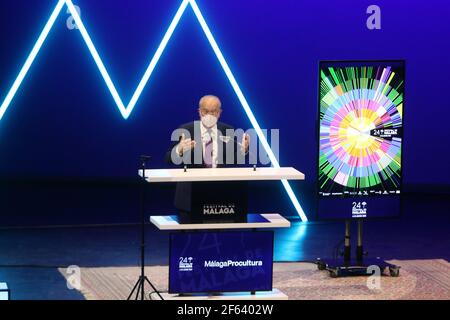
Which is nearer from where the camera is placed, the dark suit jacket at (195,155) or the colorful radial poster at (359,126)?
the dark suit jacket at (195,155)

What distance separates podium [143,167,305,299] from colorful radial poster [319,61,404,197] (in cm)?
112

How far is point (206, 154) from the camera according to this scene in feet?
21.5

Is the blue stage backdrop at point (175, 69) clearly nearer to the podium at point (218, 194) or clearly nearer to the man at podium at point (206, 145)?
the man at podium at point (206, 145)

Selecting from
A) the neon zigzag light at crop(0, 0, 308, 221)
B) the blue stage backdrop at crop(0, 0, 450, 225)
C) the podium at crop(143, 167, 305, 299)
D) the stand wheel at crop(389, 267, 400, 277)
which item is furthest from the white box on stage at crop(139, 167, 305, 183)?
the blue stage backdrop at crop(0, 0, 450, 225)

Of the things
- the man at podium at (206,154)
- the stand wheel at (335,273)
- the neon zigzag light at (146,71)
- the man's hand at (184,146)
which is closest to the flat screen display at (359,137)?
the stand wheel at (335,273)

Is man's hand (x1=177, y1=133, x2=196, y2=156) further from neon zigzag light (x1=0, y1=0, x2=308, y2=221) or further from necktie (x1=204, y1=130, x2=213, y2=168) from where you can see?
neon zigzag light (x1=0, y1=0, x2=308, y2=221)

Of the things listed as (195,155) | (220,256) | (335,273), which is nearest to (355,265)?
→ (335,273)

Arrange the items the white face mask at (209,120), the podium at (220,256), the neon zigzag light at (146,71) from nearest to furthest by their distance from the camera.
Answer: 1. the podium at (220,256)
2. the white face mask at (209,120)
3. the neon zigzag light at (146,71)

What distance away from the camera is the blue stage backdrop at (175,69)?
10.5 meters

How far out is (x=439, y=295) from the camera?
6.86 m

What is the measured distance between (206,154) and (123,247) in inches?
80.2

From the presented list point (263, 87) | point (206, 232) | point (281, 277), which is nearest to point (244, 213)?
point (206, 232)

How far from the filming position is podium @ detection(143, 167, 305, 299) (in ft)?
20.2

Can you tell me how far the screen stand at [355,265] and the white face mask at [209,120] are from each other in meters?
1.50
